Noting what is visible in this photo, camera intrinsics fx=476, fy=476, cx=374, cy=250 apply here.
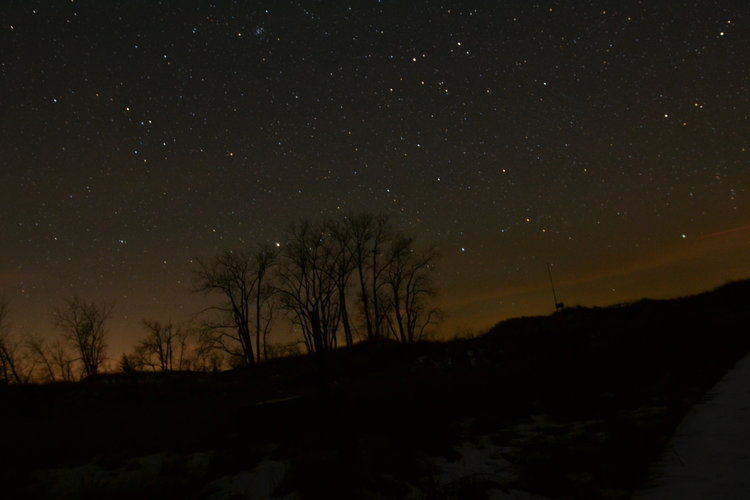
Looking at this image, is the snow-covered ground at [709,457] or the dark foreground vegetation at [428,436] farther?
the dark foreground vegetation at [428,436]

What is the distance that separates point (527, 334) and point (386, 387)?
13.8 meters

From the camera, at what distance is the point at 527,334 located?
2538 centimetres

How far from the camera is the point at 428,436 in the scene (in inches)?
336

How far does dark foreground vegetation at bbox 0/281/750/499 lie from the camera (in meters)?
6.02

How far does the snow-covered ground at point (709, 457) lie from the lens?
4.57 meters

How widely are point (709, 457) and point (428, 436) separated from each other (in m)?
4.31

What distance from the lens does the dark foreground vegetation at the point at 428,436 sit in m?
6.02

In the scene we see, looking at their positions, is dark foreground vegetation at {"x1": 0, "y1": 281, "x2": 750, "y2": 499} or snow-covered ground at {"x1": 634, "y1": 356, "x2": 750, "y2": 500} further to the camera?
dark foreground vegetation at {"x1": 0, "y1": 281, "x2": 750, "y2": 499}

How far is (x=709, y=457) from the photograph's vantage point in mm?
5457

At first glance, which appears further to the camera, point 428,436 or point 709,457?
point 428,436

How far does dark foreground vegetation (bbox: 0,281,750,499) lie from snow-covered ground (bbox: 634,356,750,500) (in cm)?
36

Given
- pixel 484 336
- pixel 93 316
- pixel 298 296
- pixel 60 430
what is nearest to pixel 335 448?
pixel 60 430

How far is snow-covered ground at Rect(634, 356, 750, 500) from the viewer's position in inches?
180

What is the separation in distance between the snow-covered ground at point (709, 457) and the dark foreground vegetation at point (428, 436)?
0.36 metres
